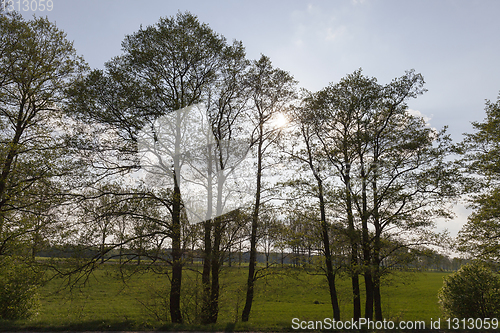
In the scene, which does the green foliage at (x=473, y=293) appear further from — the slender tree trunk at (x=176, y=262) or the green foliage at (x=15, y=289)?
the green foliage at (x=15, y=289)

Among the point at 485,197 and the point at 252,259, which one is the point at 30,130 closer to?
the point at 252,259

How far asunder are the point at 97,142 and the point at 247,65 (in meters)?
8.69

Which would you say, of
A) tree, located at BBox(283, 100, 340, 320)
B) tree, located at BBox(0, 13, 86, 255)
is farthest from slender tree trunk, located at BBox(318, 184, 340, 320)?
tree, located at BBox(0, 13, 86, 255)

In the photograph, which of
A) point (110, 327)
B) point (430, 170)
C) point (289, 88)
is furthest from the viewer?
point (289, 88)

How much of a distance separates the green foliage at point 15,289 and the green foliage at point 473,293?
19594mm

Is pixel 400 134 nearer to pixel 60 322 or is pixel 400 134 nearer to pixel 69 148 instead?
pixel 69 148

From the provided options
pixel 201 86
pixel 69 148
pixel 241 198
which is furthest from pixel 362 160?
pixel 69 148

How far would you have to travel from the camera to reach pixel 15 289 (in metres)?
11.6

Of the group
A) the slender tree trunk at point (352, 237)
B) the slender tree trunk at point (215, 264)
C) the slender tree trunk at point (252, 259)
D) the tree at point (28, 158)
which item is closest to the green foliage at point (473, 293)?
the slender tree trunk at point (352, 237)

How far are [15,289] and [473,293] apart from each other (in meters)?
20.8

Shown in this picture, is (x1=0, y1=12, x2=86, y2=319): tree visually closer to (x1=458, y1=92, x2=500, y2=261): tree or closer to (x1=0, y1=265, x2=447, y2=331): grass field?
(x1=0, y1=265, x2=447, y2=331): grass field

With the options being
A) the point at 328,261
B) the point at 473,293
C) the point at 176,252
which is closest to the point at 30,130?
the point at 176,252

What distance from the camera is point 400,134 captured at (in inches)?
602

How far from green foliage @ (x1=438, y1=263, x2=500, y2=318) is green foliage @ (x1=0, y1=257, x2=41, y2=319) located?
1959 centimetres
